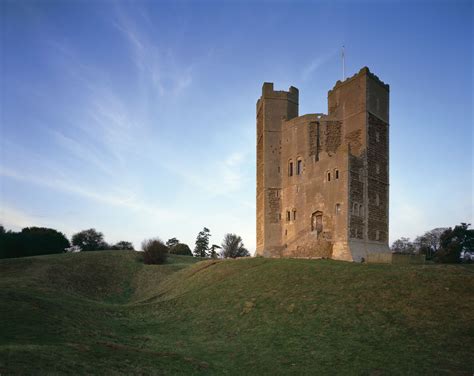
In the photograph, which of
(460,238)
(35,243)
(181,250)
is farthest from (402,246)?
(35,243)

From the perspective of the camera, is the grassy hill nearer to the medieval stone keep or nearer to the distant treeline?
the medieval stone keep

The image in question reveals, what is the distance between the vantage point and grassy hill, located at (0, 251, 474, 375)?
13.4 meters

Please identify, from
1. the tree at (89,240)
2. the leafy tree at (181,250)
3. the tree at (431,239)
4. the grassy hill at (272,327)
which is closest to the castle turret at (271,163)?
the grassy hill at (272,327)

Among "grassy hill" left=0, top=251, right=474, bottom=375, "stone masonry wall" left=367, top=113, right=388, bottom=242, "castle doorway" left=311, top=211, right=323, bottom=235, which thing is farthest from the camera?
"castle doorway" left=311, top=211, right=323, bottom=235

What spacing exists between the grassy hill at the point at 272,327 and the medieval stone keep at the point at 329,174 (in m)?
8.29

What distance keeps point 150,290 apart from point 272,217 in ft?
48.9

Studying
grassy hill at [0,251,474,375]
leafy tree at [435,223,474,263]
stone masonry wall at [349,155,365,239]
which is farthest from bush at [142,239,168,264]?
leafy tree at [435,223,474,263]

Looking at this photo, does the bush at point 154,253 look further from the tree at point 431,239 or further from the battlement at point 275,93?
the tree at point 431,239

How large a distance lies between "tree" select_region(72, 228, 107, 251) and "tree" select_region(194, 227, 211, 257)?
965 inches

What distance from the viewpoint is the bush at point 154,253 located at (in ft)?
164

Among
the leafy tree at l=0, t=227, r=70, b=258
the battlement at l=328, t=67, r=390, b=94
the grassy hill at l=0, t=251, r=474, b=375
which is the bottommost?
the grassy hill at l=0, t=251, r=474, b=375

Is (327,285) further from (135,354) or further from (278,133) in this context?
(278,133)

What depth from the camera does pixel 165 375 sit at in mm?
12789

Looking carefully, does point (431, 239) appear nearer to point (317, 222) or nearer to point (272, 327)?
point (317, 222)
